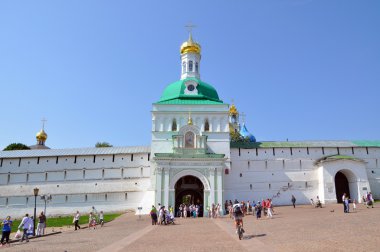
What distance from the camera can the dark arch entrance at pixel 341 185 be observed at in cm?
3419

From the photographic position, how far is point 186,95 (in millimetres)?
34781

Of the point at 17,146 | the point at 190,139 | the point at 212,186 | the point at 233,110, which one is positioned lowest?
the point at 212,186

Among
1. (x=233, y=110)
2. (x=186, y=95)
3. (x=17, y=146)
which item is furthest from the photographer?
(x=233, y=110)

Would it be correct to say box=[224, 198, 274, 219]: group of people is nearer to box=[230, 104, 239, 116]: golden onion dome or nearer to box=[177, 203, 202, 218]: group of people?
box=[177, 203, 202, 218]: group of people

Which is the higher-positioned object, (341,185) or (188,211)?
(341,185)

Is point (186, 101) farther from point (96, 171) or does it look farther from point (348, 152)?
point (348, 152)

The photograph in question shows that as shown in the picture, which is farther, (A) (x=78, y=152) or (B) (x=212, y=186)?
(A) (x=78, y=152)

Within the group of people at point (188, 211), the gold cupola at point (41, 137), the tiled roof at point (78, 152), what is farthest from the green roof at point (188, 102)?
the gold cupola at point (41, 137)

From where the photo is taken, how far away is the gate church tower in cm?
2766

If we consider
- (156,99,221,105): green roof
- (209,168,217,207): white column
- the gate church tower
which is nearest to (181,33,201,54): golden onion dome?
the gate church tower

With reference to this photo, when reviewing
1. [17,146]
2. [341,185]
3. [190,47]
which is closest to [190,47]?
[190,47]

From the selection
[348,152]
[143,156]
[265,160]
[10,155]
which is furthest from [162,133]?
[348,152]

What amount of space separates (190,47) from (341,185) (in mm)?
23038

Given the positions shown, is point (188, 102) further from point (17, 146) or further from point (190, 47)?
point (17, 146)
